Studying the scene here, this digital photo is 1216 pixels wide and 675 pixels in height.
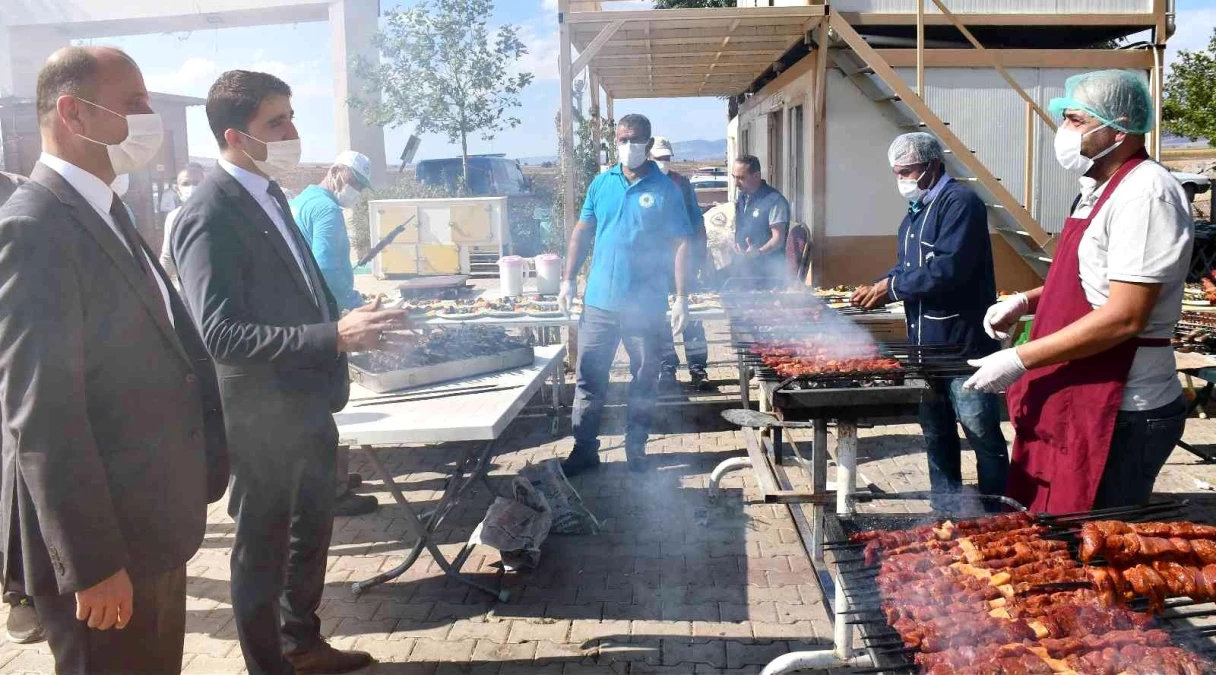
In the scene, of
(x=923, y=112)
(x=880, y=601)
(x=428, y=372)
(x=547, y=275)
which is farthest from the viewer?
(x=923, y=112)

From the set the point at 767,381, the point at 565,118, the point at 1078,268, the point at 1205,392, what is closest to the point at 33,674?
the point at 767,381

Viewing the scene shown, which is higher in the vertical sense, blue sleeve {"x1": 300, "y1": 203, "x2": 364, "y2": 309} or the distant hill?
the distant hill

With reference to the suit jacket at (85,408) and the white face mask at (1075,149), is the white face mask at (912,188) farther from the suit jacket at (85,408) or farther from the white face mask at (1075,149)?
the suit jacket at (85,408)

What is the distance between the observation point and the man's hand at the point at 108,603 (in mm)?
2143

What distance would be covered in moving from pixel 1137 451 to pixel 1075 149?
1.03m

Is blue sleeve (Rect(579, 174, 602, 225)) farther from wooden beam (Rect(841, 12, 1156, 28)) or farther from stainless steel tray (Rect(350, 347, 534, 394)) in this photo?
wooden beam (Rect(841, 12, 1156, 28))

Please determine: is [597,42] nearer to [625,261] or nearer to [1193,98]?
[625,261]

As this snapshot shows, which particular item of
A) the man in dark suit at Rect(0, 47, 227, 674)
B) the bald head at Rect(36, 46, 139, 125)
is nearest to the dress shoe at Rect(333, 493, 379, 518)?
the man in dark suit at Rect(0, 47, 227, 674)

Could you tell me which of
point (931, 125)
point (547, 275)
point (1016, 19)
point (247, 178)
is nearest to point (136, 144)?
point (247, 178)

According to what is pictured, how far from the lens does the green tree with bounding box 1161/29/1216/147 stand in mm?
16828

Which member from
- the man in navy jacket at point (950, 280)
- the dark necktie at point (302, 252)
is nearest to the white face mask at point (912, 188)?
the man in navy jacket at point (950, 280)

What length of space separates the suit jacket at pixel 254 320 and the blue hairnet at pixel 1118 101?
8.80ft

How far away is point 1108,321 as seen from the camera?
276 centimetres

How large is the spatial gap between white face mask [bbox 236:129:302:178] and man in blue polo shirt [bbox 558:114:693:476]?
2.72 meters
